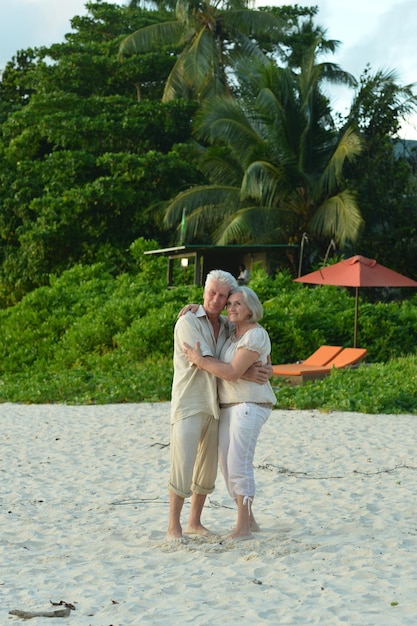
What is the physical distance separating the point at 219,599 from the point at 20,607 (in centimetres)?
95

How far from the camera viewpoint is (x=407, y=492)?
7.31 meters

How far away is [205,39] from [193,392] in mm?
25359

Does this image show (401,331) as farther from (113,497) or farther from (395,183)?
(113,497)

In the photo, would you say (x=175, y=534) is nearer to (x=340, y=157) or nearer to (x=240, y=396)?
(x=240, y=396)

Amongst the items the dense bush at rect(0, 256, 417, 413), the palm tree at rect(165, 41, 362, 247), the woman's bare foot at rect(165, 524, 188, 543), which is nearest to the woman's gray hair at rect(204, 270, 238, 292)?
the woman's bare foot at rect(165, 524, 188, 543)

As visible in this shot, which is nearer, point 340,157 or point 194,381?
point 194,381

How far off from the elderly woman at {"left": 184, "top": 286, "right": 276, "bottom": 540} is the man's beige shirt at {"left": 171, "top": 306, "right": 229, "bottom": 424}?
0.08m

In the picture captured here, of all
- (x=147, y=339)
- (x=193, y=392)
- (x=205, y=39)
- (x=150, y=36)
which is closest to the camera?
(x=193, y=392)

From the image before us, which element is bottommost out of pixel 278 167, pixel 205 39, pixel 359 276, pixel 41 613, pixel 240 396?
pixel 41 613

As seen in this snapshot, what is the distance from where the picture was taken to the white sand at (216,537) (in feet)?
14.8

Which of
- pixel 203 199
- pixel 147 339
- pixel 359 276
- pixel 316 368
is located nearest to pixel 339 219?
pixel 203 199

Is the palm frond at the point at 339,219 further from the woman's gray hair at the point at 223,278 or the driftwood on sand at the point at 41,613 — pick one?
the driftwood on sand at the point at 41,613

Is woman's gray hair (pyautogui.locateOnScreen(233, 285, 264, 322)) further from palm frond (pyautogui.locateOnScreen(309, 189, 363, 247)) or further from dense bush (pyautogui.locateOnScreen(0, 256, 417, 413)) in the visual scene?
palm frond (pyautogui.locateOnScreen(309, 189, 363, 247))

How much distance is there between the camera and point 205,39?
29.3 metres
